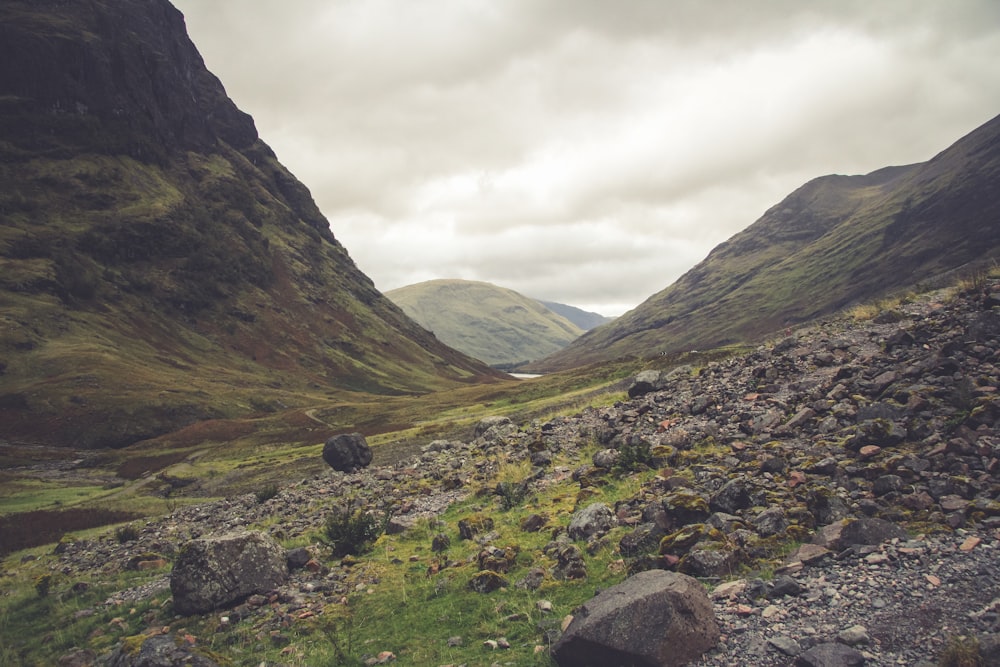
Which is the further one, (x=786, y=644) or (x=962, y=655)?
(x=786, y=644)

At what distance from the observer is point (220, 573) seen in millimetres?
13508

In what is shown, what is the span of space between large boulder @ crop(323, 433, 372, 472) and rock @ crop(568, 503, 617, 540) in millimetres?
32764

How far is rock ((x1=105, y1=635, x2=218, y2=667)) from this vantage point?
9508mm

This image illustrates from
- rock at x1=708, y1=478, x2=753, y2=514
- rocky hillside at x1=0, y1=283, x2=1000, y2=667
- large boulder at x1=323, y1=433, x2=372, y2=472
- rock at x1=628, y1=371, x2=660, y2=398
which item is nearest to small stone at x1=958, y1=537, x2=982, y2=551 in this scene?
rocky hillside at x1=0, y1=283, x2=1000, y2=667

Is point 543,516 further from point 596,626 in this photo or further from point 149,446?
point 149,446

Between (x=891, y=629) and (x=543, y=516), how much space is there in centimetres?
1007

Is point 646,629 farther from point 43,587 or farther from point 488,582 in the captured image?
point 43,587

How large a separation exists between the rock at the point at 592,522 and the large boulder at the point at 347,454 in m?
32.8

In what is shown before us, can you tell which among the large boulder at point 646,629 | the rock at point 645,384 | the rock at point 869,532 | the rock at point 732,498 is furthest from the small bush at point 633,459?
the rock at point 645,384

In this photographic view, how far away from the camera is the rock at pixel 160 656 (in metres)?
9.51

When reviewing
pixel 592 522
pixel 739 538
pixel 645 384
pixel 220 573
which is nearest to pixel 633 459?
pixel 592 522

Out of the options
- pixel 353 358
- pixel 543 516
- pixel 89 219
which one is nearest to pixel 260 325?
pixel 353 358

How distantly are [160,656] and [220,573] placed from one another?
13.4 ft

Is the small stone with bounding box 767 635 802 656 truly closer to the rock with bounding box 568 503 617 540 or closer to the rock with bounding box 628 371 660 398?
the rock with bounding box 568 503 617 540
